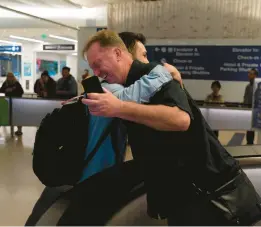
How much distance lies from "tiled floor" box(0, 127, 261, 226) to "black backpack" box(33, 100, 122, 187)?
144 centimetres

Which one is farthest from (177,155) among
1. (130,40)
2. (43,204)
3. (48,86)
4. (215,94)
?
(48,86)

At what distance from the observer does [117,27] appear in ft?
34.9

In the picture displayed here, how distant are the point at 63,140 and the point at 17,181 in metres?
3.68

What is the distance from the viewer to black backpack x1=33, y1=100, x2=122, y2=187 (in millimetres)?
1700

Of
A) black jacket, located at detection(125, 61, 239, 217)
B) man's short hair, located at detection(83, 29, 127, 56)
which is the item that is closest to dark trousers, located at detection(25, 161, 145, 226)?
black jacket, located at detection(125, 61, 239, 217)

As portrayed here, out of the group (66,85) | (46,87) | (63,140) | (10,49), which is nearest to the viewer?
(63,140)

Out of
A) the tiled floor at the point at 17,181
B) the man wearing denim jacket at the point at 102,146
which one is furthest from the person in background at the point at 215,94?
the man wearing denim jacket at the point at 102,146

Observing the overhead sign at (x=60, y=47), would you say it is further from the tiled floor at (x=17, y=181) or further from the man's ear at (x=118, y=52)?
the man's ear at (x=118, y=52)

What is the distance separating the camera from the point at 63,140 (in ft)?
5.65

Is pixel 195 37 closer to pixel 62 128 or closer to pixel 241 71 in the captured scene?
pixel 241 71

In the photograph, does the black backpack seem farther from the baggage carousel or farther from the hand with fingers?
the hand with fingers

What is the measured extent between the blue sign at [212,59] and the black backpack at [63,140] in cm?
780

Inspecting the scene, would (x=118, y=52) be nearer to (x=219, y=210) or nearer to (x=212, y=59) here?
(x=219, y=210)

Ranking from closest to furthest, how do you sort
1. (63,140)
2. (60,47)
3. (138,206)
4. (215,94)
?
(63,140)
(138,206)
(215,94)
(60,47)
